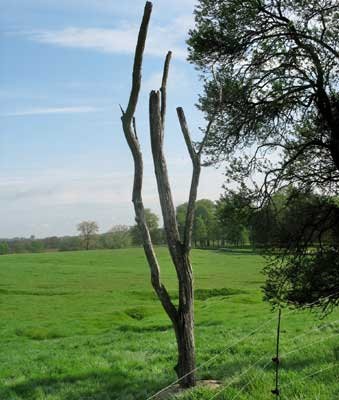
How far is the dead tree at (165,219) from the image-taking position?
912 cm

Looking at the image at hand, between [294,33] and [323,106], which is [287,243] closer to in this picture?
[323,106]

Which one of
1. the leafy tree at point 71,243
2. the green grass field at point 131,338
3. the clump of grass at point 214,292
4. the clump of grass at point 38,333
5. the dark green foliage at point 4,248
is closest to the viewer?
the green grass field at point 131,338

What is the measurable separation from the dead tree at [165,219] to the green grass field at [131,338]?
111cm

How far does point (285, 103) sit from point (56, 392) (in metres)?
8.68

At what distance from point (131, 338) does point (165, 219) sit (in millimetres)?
12770

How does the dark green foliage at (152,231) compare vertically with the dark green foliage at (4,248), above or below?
above

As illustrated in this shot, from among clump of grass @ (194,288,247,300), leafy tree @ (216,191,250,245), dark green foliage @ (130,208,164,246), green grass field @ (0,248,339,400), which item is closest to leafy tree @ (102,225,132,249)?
dark green foliage @ (130,208,164,246)

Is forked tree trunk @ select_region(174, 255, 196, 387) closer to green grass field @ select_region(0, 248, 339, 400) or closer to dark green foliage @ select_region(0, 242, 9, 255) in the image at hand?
green grass field @ select_region(0, 248, 339, 400)

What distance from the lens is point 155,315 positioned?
3506cm

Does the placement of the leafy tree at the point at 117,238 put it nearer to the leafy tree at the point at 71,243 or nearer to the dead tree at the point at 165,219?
the leafy tree at the point at 71,243

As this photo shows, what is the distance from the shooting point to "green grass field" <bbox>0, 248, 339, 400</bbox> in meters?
10.0

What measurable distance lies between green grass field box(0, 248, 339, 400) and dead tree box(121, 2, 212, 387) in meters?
1.11

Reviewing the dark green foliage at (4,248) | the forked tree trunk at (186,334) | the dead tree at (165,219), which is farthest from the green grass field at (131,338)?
the dark green foliage at (4,248)

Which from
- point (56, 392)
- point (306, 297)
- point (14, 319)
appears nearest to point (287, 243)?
point (306, 297)
